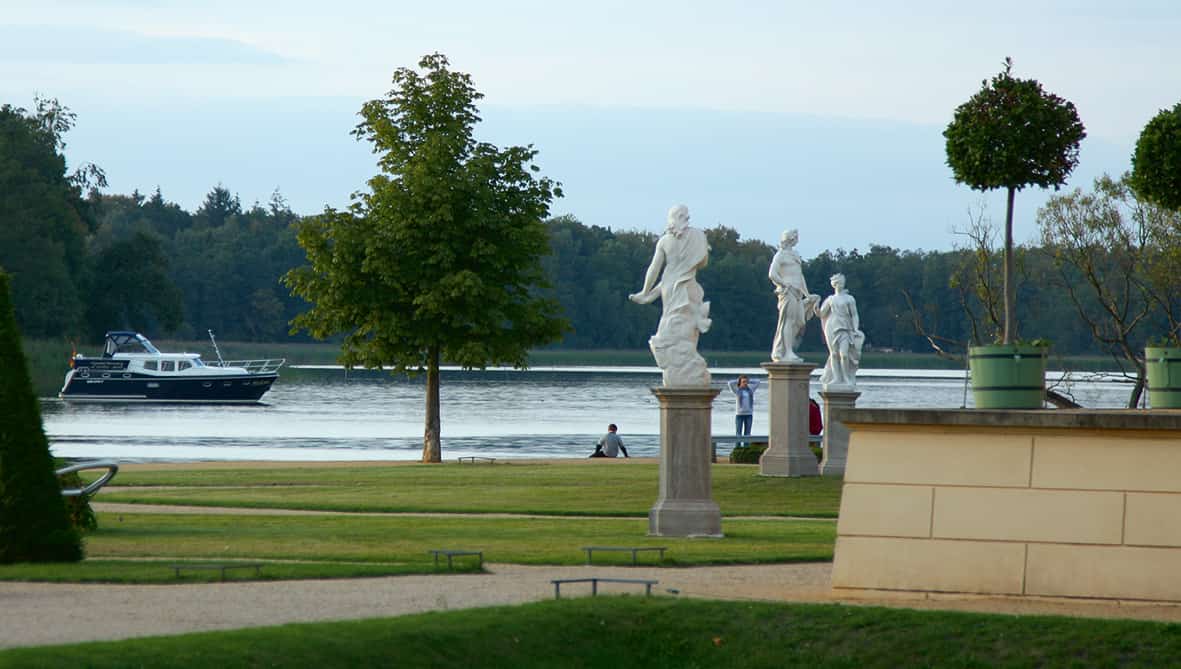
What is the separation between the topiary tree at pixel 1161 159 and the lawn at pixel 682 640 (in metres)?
5.18

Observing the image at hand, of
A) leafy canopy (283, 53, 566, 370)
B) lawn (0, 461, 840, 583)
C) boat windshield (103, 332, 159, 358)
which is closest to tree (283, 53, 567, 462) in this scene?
leafy canopy (283, 53, 566, 370)

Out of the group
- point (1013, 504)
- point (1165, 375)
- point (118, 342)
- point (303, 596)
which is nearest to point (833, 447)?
point (1165, 375)

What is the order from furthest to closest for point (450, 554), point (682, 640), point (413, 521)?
point (413, 521)
point (450, 554)
point (682, 640)

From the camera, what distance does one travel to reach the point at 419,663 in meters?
11.1

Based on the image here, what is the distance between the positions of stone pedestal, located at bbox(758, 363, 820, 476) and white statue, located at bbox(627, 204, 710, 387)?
26.8 ft

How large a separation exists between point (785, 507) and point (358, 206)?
16.6 meters

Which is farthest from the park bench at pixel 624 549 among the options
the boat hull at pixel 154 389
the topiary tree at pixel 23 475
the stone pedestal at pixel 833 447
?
the boat hull at pixel 154 389

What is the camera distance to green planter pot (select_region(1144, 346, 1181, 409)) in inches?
554

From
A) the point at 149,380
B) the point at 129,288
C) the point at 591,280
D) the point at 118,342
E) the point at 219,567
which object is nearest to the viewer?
the point at 219,567

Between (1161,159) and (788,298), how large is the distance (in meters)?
13.3

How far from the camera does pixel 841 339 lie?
2959 centimetres

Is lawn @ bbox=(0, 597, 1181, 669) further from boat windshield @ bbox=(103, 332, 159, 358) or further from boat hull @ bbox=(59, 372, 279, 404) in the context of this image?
boat windshield @ bbox=(103, 332, 159, 358)

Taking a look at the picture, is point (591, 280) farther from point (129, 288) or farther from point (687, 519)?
point (687, 519)

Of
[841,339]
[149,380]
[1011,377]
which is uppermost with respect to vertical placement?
[841,339]
